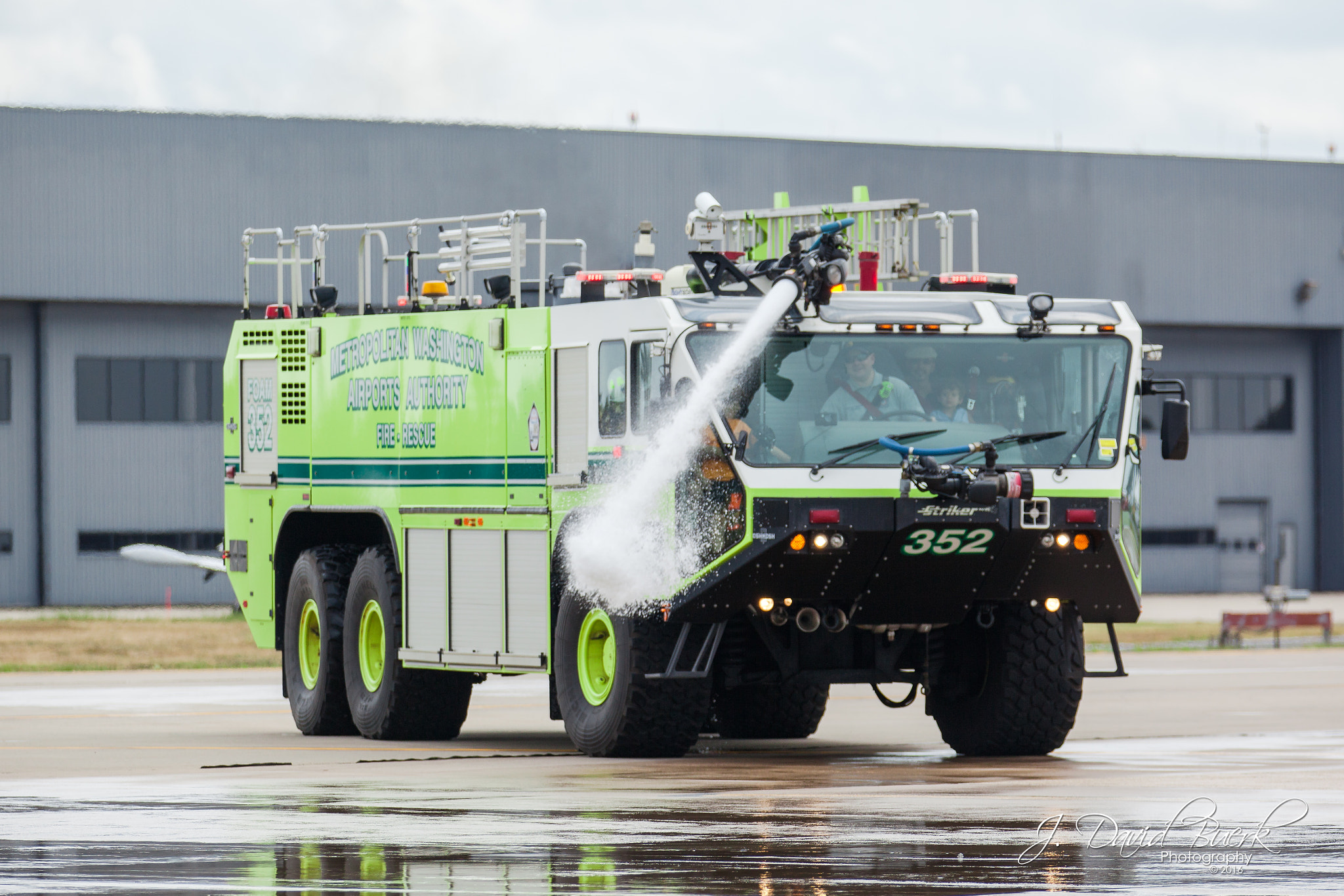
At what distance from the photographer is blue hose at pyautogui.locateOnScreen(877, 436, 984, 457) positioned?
15773 millimetres

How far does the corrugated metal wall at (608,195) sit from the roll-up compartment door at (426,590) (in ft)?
111

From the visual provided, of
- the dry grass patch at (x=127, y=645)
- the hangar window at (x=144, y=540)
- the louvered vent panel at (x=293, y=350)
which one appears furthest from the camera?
the hangar window at (x=144, y=540)

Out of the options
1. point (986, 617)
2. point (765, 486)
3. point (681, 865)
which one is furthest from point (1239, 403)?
point (681, 865)

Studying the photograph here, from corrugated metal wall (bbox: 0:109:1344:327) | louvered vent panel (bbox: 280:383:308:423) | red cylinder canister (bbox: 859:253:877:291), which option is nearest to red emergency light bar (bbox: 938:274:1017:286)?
red cylinder canister (bbox: 859:253:877:291)

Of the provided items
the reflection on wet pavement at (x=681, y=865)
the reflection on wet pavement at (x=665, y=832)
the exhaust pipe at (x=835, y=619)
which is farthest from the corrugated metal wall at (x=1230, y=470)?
the reflection on wet pavement at (x=681, y=865)

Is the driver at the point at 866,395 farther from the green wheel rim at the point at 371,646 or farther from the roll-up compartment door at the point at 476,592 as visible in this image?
the green wheel rim at the point at 371,646

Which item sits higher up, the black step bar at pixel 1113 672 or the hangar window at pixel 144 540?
the black step bar at pixel 1113 672

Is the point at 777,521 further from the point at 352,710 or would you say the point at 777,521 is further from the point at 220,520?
the point at 220,520

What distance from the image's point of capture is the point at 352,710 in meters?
20.0

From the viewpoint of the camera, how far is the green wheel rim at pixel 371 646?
1975 centimetres

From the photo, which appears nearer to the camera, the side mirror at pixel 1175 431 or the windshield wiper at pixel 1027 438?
the windshield wiper at pixel 1027 438

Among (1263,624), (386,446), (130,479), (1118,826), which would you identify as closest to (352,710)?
(386,446)

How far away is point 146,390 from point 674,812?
4193 cm

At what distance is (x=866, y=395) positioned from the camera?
16.0 m
